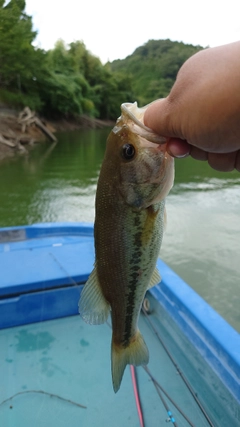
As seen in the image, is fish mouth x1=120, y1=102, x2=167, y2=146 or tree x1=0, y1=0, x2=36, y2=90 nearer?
fish mouth x1=120, y1=102, x2=167, y2=146

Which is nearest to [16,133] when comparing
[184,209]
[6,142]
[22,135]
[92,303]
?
[22,135]

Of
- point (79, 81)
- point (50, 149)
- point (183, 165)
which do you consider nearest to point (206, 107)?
point (183, 165)

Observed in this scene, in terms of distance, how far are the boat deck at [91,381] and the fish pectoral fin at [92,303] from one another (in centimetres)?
129

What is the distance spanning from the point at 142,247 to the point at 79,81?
41.0m

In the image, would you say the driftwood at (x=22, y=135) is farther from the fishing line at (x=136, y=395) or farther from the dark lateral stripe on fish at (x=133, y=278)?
the dark lateral stripe on fish at (x=133, y=278)

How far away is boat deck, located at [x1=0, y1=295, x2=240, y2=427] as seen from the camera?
247cm

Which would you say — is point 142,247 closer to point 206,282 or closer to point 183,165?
point 206,282

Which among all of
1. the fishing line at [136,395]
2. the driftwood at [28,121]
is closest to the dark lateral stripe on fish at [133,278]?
the fishing line at [136,395]

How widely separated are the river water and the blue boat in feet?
3.73

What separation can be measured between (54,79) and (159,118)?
3312 centimetres

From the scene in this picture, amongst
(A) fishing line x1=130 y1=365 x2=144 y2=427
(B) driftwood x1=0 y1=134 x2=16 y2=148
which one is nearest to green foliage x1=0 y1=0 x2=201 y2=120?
(B) driftwood x1=0 y1=134 x2=16 y2=148

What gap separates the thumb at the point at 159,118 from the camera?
4.03 ft

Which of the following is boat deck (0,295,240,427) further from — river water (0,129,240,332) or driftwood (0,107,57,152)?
driftwood (0,107,57,152)

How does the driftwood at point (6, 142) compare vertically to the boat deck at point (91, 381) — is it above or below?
above
